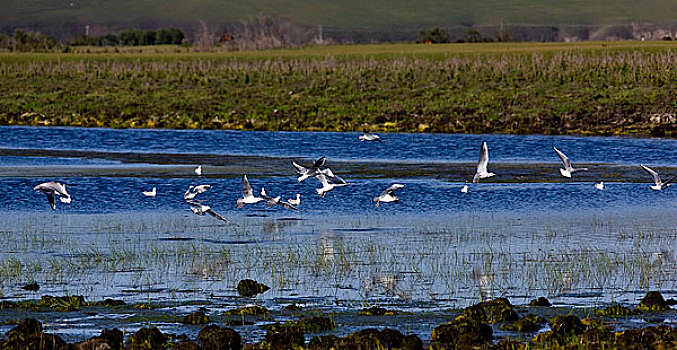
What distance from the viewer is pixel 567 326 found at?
1186 cm

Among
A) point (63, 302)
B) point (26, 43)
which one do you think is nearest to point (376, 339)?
point (63, 302)

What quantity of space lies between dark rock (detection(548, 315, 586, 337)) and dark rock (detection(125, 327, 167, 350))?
12.6ft

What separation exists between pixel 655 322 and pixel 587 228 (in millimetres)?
8458

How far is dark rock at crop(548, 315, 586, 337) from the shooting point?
1180 centimetres

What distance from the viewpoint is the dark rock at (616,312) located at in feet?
43.9

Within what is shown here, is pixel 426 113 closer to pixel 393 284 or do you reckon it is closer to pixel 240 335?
pixel 393 284

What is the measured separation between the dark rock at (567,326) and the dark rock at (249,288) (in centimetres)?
431

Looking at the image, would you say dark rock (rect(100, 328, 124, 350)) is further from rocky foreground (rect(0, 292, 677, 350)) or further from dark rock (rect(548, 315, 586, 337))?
dark rock (rect(548, 315, 586, 337))

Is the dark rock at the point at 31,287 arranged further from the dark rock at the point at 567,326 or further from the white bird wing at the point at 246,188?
the dark rock at the point at 567,326

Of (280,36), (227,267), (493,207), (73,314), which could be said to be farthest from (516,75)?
(280,36)

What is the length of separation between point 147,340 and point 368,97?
41.6 metres

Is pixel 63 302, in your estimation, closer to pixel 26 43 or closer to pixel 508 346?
pixel 508 346

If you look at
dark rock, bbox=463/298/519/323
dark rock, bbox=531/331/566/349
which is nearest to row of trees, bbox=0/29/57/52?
dark rock, bbox=463/298/519/323

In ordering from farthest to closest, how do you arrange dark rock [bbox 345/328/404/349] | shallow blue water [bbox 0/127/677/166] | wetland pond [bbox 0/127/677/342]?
shallow blue water [bbox 0/127/677/166]
wetland pond [bbox 0/127/677/342]
dark rock [bbox 345/328/404/349]
